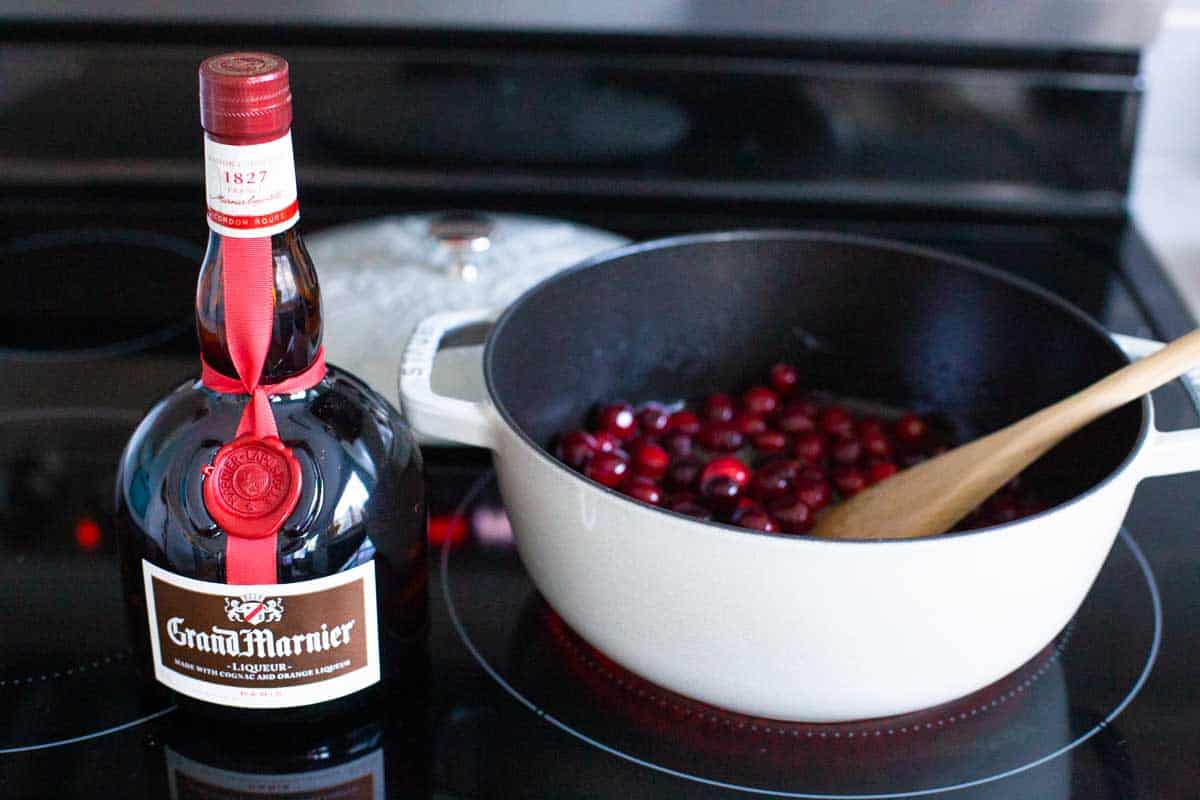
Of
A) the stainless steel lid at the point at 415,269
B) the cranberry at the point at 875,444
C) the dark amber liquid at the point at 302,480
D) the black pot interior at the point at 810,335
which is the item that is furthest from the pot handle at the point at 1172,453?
the stainless steel lid at the point at 415,269

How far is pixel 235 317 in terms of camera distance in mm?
548

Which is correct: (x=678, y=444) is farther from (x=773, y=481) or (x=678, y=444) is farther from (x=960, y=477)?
(x=960, y=477)

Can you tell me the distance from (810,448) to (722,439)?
53 mm

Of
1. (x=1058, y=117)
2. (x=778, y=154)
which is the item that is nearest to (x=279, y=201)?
(x=778, y=154)

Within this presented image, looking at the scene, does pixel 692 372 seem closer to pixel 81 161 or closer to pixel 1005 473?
pixel 1005 473

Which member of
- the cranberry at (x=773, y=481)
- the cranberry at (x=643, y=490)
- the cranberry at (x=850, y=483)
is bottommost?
the cranberry at (x=850, y=483)

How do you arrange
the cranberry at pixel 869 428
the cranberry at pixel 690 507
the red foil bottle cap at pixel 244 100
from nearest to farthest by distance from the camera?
the red foil bottle cap at pixel 244 100
the cranberry at pixel 690 507
the cranberry at pixel 869 428

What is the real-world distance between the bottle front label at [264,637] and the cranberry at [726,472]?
0.69ft

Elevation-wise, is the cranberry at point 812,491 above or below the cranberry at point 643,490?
below

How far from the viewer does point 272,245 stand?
0.55 metres

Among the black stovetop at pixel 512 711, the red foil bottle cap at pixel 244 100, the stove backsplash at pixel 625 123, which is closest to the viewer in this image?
the red foil bottle cap at pixel 244 100

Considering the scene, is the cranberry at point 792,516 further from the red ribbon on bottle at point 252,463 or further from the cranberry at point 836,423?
the red ribbon on bottle at point 252,463

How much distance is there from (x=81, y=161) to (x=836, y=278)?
67 centimetres

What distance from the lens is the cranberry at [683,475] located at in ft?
2.46
